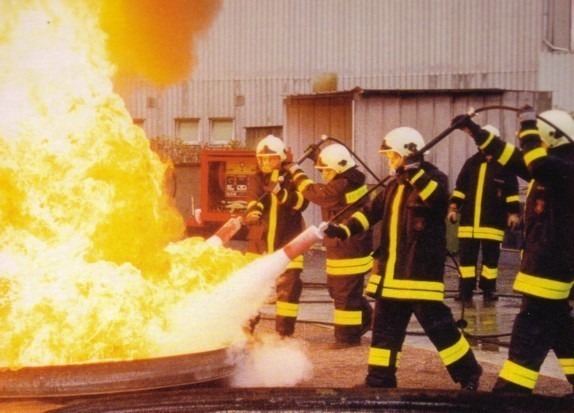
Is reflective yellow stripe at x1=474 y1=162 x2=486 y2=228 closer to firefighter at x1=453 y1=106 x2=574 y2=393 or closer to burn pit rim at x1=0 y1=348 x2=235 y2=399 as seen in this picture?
firefighter at x1=453 y1=106 x2=574 y2=393

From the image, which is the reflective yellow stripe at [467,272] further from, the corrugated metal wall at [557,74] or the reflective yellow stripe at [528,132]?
the corrugated metal wall at [557,74]

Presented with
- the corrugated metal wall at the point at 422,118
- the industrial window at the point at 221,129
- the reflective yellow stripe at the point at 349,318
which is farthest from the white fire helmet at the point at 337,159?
the industrial window at the point at 221,129

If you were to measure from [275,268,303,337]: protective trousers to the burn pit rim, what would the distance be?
2.82 metres

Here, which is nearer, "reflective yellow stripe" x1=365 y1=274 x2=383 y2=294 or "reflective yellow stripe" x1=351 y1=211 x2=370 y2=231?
"reflective yellow stripe" x1=365 y1=274 x2=383 y2=294

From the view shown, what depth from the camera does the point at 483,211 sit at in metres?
10.2

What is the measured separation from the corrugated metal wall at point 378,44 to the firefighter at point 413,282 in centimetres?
1710

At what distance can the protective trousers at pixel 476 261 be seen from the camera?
9906 millimetres

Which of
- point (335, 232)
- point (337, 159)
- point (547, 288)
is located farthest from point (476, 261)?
point (547, 288)

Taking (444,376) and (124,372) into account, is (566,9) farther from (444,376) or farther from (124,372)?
(124,372)

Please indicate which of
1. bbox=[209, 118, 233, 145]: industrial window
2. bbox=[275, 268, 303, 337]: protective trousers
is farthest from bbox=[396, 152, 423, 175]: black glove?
bbox=[209, 118, 233, 145]: industrial window

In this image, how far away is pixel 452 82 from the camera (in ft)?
75.3

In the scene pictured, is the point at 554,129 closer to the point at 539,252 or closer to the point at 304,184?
the point at 539,252

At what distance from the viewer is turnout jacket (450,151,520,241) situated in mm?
10094

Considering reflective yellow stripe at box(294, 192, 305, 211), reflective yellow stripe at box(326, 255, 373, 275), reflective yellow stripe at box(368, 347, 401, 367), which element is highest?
reflective yellow stripe at box(294, 192, 305, 211)
